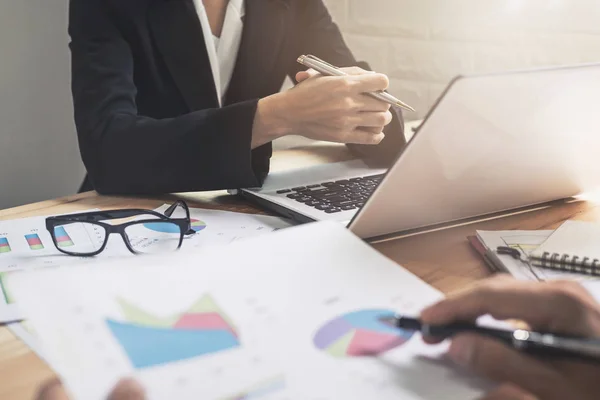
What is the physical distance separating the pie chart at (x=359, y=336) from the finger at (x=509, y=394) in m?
0.08

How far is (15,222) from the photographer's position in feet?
2.53

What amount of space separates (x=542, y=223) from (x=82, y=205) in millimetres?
558

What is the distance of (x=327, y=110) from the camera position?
80 cm

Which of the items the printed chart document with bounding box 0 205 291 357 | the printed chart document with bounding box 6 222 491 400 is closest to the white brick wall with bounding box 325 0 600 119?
the printed chart document with bounding box 0 205 291 357

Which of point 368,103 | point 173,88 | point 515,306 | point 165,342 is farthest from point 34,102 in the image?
point 515,306

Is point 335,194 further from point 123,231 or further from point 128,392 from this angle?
point 128,392

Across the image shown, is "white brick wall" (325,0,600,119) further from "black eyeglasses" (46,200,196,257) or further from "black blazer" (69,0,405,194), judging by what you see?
"black eyeglasses" (46,200,196,257)

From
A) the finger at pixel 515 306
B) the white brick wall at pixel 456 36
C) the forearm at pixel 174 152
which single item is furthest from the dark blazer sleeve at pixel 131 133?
the white brick wall at pixel 456 36

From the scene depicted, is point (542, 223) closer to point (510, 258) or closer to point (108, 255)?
point (510, 258)

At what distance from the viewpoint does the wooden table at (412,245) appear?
0.47 m

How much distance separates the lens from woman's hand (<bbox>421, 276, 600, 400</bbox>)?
37cm

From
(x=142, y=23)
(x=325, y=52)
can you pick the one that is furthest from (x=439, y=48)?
(x=142, y=23)

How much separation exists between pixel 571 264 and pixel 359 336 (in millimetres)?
259

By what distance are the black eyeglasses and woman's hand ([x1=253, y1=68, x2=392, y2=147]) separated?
0.50 feet
